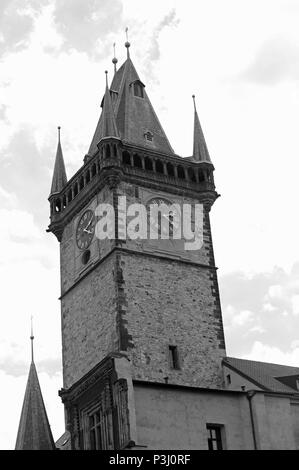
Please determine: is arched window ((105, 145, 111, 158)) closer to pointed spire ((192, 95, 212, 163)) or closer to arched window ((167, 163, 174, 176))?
arched window ((167, 163, 174, 176))

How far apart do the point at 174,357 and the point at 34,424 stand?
744 cm

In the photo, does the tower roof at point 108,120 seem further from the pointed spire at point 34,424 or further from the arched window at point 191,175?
the pointed spire at point 34,424

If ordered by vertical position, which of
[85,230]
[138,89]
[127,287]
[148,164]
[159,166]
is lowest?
[127,287]

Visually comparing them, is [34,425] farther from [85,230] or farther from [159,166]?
[159,166]

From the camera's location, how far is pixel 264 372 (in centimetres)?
5222

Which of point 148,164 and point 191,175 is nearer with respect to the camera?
point 148,164

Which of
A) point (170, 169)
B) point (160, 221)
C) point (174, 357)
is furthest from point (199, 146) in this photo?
point (174, 357)

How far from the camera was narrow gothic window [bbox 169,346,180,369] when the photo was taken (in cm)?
4717

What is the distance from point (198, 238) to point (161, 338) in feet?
21.5

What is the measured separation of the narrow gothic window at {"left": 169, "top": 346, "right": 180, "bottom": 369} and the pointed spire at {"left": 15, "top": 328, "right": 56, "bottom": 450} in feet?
20.3
